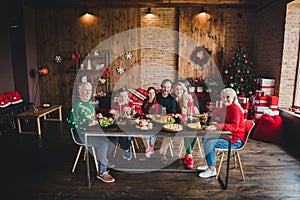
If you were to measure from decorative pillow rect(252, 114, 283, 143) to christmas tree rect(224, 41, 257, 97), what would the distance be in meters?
1.02

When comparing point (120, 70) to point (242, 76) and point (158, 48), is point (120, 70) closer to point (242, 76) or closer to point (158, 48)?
point (158, 48)

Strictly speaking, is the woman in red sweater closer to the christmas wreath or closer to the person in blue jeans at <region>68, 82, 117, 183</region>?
the person in blue jeans at <region>68, 82, 117, 183</region>

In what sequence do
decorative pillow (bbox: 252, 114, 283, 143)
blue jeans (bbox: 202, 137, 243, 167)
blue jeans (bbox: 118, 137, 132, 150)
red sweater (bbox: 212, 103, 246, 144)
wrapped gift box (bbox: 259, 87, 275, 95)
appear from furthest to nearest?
wrapped gift box (bbox: 259, 87, 275, 95) < decorative pillow (bbox: 252, 114, 283, 143) < blue jeans (bbox: 118, 137, 132, 150) < blue jeans (bbox: 202, 137, 243, 167) < red sweater (bbox: 212, 103, 246, 144)

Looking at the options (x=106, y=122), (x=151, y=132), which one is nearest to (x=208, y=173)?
(x=151, y=132)

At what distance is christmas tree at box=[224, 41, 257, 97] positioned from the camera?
18.0ft

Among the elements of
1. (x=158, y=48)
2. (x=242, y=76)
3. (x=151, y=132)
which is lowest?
(x=151, y=132)

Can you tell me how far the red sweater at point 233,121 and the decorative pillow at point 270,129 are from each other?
6.09ft

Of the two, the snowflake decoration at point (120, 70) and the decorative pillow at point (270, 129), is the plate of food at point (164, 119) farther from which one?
the snowflake decoration at point (120, 70)

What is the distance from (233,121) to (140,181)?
1379 millimetres

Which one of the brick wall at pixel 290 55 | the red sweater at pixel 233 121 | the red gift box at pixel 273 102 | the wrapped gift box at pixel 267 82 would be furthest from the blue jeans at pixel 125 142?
the brick wall at pixel 290 55

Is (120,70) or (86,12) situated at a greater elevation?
(86,12)

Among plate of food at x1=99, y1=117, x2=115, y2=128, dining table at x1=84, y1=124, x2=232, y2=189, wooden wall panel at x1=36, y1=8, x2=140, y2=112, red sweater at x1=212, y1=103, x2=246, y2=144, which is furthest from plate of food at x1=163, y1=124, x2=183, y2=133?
wooden wall panel at x1=36, y1=8, x2=140, y2=112

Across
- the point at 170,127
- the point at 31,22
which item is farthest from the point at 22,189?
the point at 31,22

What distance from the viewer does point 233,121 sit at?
110 inches
